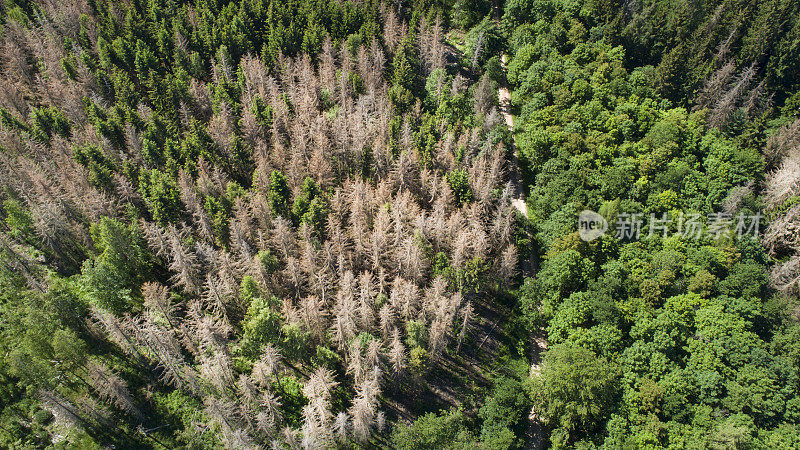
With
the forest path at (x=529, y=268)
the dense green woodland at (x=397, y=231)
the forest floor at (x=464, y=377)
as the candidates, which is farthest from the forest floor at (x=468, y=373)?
the forest path at (x=529, y=268)

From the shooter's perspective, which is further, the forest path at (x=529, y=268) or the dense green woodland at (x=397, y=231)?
the forest path at (x=529, y=268)

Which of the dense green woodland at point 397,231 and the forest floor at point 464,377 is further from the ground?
the dense green woodland at point 397,231

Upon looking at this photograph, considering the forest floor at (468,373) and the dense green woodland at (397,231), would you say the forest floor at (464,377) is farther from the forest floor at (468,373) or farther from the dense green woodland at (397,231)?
the dense green woodland at (397,231)

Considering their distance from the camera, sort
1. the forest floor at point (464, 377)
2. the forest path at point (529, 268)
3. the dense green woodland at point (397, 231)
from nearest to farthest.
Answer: the dense green woodland at point (397, 231) → the forest path at point (529, 268) → the forest floor at point (464, 377)

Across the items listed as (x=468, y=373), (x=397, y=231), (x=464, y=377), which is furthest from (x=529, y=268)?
(x=397, y=231)

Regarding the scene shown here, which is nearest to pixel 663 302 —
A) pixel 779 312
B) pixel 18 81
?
pixel 779 312
